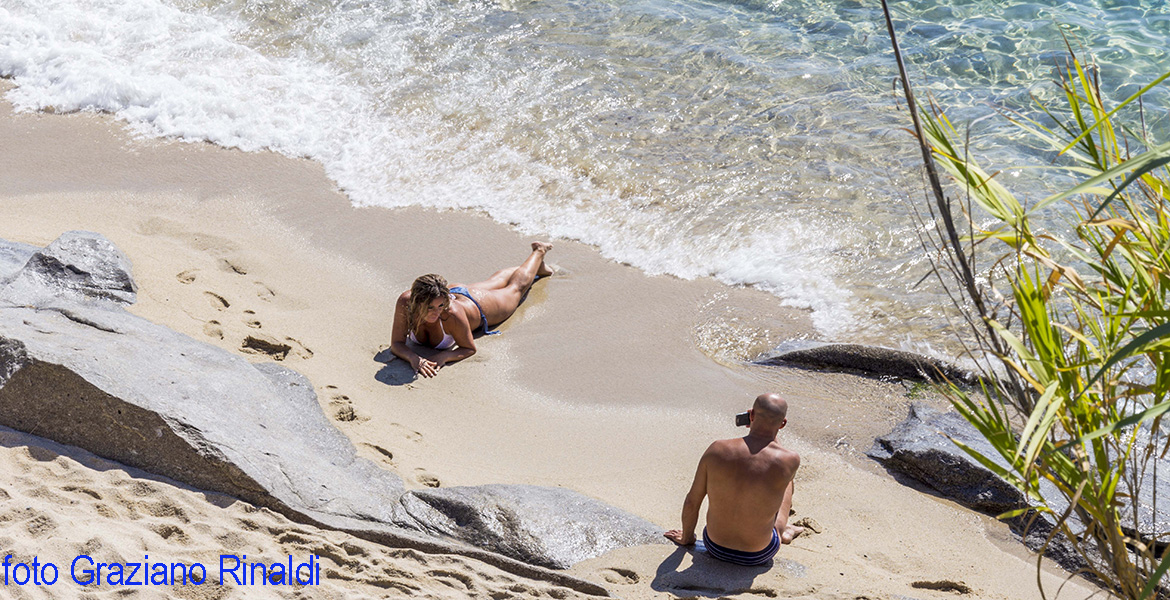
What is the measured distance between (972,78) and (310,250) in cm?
653

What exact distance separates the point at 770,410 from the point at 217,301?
3543 millimetres

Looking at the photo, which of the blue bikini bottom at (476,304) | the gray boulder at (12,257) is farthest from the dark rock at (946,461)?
the gray boulder at (12,257)

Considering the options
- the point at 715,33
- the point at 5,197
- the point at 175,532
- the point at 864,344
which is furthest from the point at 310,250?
the point at 715,33

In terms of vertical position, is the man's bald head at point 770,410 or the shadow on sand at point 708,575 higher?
the man's bald head at point 770,410

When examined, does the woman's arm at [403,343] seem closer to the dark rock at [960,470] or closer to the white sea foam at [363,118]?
the white sea foam at [363,118]

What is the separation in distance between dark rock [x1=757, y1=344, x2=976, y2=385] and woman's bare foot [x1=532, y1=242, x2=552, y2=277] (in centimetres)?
177

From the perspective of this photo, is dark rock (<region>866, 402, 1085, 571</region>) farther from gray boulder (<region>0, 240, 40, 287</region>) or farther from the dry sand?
gray boulder (<region>0, 240, 40, 287</region>)

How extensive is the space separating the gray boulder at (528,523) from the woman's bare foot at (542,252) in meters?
2.53

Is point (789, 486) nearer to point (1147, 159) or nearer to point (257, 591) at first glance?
point (257, 591)

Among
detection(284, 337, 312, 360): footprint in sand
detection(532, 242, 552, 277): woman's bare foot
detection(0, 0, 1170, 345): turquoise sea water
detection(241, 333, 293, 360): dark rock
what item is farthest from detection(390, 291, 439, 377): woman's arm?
detection(0, 0, 1170, 345): turquoise sea water

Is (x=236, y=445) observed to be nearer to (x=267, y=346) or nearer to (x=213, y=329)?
(x=267, y=346)

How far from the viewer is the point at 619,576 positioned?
3.58m

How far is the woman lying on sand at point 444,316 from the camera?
527 centimetres

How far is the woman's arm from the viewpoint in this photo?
524cm
